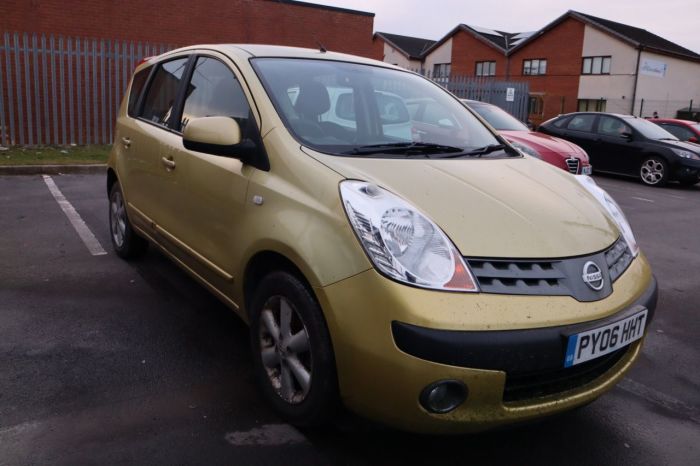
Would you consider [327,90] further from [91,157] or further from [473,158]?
[91,157]

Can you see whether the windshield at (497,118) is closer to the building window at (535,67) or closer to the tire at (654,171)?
the tire at (654,171)

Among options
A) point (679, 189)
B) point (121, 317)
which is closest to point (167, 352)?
point (121, 317)

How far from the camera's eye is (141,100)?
4477mm

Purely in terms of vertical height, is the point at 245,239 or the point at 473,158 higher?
the point at 473,158

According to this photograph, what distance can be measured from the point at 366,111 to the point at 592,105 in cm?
3862

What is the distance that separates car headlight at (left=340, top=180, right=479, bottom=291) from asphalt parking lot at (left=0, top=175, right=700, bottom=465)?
2.72 feet

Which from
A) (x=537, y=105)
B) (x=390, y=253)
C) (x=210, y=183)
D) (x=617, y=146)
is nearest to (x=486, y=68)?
(x=537, y=105)

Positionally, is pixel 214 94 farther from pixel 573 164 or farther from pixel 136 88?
pixel 573 164

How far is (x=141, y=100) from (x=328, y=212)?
2.76 meters

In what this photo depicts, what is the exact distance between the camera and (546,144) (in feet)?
29.9

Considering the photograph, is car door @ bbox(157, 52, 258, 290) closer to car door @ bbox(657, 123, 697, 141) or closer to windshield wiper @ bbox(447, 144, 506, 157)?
windshield wiper @ bbox(447, 144, 506, 157)

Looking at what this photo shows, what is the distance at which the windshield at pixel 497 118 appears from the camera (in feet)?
32.7

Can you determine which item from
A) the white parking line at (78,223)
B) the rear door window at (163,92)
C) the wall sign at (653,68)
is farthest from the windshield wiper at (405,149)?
the wall sign at (653,68)

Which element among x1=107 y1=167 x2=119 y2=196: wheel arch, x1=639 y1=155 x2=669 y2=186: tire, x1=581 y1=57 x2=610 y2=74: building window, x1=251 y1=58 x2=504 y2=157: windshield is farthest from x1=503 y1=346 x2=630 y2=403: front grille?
x1=581 y1=57 x2=610 y2=74: building window
